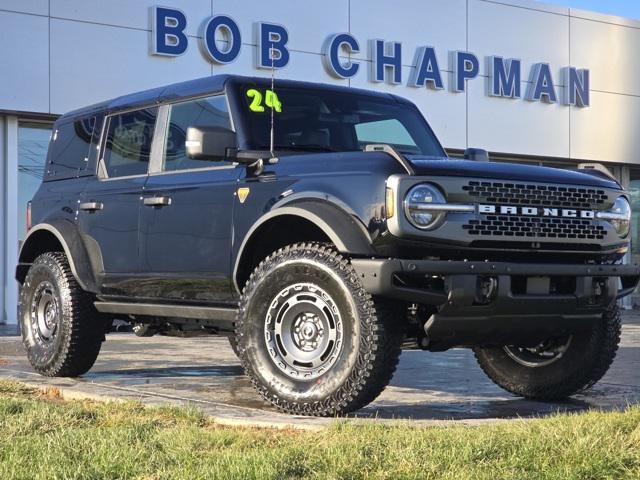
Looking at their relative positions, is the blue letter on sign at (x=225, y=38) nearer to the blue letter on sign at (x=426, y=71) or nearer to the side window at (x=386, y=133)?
the blue letter on sign at (x=426, y=71)

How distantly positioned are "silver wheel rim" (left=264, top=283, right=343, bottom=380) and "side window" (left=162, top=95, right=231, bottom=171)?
129cm

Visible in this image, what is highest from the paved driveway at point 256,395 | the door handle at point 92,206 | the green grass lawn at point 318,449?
the door handle at point 92,206

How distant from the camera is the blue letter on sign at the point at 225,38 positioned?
1805 centimetres

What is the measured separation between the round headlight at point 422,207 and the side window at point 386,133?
58.8 inches

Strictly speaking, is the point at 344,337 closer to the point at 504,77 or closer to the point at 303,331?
the point at 303,331

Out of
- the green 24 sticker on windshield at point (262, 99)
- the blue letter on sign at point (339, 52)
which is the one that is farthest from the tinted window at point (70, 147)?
the blue letter on sign at point (339, 52)

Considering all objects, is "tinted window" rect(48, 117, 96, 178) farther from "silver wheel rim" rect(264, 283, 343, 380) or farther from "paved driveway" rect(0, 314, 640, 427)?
"silver wheel rim" rect(264, 283, 343, 380)

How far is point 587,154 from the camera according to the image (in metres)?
23.2

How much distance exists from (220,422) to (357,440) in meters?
1.14

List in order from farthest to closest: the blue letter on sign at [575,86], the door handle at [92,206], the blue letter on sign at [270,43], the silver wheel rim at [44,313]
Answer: the blue letter on sign at [575,86] < the blue letter on sign at [270,43] < the silver wheel rim at [44,313] < the door handle at [92,206]

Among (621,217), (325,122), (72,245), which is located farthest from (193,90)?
(621,217)

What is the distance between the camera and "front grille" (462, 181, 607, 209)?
5.84 metres

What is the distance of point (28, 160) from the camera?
17.4 meters

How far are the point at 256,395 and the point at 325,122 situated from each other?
189 centimetres
